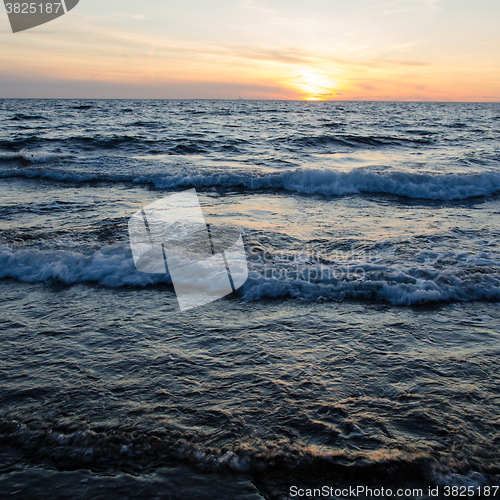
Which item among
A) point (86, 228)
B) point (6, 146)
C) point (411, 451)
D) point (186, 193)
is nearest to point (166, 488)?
point (411, 451)

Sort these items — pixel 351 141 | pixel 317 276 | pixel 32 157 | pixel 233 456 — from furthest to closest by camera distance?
pixel 351 141 < pixel 32 157 < pixel 317 276 < pixel 233 456

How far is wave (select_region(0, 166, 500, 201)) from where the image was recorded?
10.1m

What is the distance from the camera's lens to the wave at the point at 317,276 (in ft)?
14.1

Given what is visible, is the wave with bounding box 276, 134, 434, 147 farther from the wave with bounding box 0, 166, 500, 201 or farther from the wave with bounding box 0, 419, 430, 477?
the wave with bounding box 0, 419, 430, 477

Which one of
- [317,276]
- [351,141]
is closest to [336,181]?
[317,276]

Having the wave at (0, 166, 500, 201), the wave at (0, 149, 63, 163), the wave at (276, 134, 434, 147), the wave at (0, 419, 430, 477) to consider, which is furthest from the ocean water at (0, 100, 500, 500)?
the wave at (276, 134, 434, 147)

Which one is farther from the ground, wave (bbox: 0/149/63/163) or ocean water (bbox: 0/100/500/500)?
wave (bbox: 0/149/63/163)

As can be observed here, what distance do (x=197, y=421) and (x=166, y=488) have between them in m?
0.46

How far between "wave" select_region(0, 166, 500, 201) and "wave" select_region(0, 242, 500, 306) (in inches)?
210

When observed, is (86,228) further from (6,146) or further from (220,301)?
(6,146)

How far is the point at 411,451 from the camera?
2.21 meters

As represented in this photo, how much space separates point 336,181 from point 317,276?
6.71 meters

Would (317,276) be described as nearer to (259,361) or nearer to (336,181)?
(259,361)

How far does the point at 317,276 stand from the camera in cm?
470
